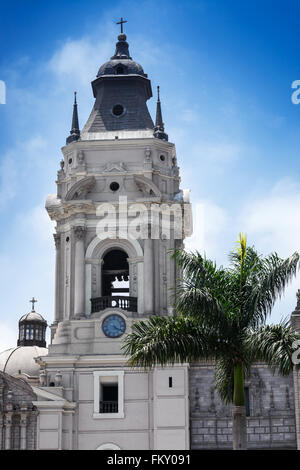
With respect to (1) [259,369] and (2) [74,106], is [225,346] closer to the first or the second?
(1) [259,369]

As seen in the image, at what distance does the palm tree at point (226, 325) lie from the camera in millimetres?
32656

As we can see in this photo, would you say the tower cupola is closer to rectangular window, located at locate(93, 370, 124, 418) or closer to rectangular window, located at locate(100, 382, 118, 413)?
rectangular window, located at locate(93, 370, 124, 418)

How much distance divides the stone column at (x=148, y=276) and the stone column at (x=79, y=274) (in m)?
3.22

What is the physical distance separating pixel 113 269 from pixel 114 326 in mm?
4656

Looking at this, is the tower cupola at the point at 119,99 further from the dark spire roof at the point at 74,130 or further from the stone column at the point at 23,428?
the stone column at the point at 23,428

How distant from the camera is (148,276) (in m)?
50.9

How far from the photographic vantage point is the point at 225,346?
109 feet

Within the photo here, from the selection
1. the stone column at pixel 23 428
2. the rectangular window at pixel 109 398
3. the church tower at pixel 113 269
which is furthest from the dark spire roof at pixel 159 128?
the stone column at pixel 23 428

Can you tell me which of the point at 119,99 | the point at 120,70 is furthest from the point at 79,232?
the point at 120,70

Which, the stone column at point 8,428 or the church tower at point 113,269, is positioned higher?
the church tower at point 113,269
